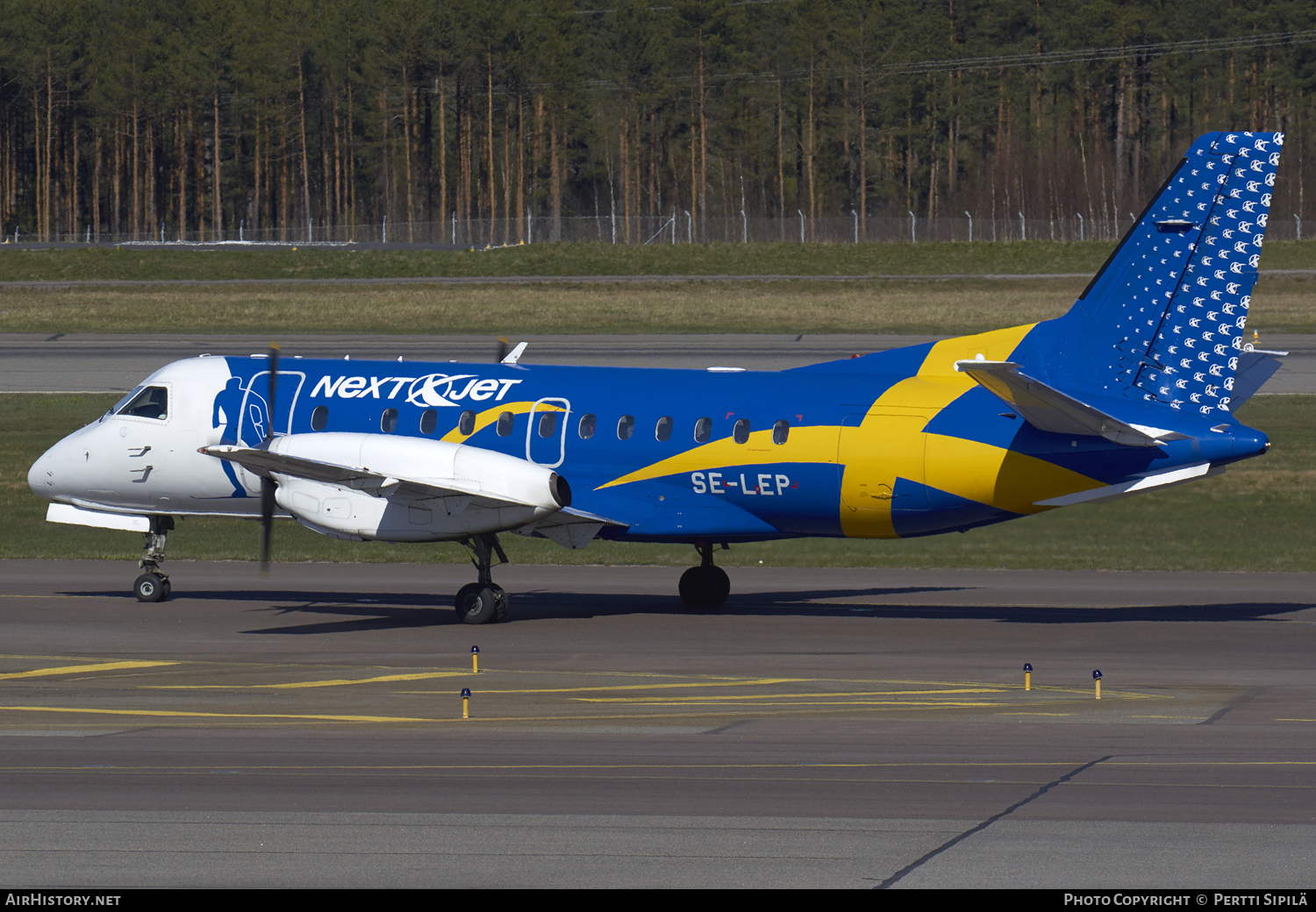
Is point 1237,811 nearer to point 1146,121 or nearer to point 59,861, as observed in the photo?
point 59,861

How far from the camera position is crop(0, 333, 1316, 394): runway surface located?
55.4 meters

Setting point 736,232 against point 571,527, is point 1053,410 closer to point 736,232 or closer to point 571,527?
point 571,527

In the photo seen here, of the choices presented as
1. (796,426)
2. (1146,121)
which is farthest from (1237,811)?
(1146,121)

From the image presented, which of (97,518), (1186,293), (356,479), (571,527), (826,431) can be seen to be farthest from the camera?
(97,518)

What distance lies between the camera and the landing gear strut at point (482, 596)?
22.6m

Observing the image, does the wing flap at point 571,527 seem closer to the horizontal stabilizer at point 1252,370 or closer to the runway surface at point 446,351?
the horizontal stabilizer at point 1252,370

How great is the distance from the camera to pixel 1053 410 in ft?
67.9

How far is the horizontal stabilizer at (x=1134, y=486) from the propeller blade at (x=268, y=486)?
1072 cm

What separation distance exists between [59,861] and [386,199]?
14649 centimetres

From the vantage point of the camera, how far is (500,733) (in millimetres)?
15109

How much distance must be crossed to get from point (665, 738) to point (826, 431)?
8208 millimetres

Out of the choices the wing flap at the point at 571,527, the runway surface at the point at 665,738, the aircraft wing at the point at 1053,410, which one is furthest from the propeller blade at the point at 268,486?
the aircraft wing at the point at 1053,410

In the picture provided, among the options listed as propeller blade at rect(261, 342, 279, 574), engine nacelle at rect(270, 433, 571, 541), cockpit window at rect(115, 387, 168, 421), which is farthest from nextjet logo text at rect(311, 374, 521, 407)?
cockpit window at rect(115, 387, 168, 421)

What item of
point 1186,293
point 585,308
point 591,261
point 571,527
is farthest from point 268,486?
point 591,261
